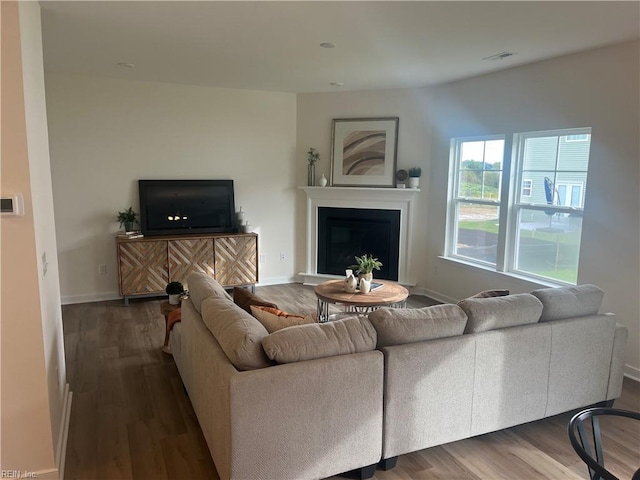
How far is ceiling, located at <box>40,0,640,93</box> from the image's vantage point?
3.07 m

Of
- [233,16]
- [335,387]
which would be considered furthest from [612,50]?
[335,387]

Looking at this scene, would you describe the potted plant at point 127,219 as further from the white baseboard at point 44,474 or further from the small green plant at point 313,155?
the white baseboard at point 44,474

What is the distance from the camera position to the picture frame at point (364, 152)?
20.0 feet

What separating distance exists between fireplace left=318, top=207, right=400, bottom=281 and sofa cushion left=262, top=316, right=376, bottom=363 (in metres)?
3.83

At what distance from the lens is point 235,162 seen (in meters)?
6.26

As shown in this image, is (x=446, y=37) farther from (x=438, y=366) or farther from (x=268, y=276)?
(x=268, y=276)

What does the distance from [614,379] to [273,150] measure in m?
4.75

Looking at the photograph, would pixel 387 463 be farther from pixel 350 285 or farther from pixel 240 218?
pixel 240 218

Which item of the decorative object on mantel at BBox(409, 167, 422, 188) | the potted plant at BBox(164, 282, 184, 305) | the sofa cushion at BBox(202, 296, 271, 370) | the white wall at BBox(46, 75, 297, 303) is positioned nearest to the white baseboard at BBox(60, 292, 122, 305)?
the white wall at BBox(46, 75, 297, 303)

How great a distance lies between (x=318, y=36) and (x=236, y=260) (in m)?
3.17

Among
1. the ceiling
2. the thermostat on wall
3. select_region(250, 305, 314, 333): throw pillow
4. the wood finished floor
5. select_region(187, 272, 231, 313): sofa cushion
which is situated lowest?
the wood finished floor

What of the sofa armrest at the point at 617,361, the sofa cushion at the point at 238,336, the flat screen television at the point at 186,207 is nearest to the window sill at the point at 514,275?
the sofa armrest at the point at 617,361

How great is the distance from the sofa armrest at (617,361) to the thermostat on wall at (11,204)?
3458mm

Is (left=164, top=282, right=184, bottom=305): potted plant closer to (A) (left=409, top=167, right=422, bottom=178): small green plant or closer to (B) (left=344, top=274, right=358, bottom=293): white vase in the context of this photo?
(B) (left=344, top=274, right=358, bottom=293): white vase
